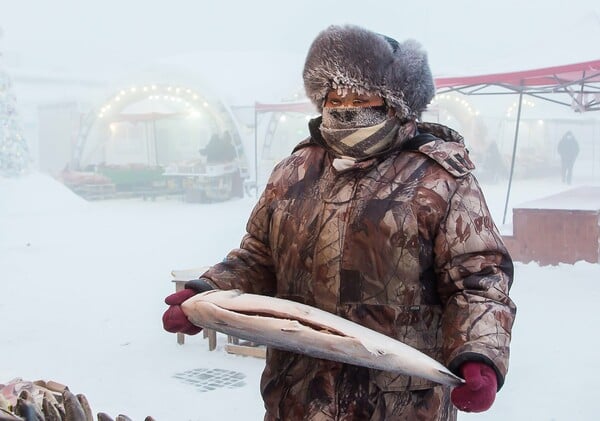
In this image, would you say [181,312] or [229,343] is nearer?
[181,312]

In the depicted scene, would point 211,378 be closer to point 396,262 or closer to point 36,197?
point 396,262

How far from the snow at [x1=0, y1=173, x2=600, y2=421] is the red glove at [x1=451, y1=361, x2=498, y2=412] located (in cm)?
197

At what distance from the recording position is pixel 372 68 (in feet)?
4.26

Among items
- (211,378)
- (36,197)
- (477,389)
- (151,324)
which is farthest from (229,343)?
(36,197)

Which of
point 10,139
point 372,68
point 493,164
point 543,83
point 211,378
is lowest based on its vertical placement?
point 211,378

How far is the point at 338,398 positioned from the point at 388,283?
0.74 ft

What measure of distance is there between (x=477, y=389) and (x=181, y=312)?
0.54 m

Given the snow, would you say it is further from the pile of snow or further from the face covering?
the face covering

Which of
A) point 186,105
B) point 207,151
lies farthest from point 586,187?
point 186,105

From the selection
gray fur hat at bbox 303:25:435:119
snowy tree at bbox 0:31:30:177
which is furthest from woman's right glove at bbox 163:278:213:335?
snowy tree at bbox 0:31:30:177

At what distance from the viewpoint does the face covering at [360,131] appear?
128 cm

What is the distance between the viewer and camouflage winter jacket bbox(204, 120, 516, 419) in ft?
3.88

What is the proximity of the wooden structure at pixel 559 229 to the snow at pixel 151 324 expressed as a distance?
9cm

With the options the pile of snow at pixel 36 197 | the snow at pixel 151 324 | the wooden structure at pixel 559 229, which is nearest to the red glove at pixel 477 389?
the snow at pixel 151 324
